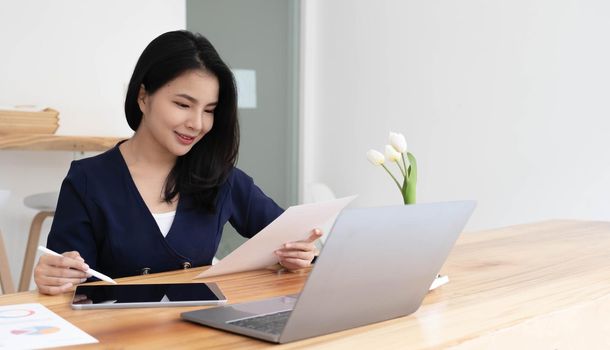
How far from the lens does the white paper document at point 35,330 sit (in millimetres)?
870

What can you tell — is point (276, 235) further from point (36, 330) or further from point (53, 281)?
point (36, 330)

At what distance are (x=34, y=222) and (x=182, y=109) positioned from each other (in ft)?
6.70

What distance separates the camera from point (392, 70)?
4.80 metres

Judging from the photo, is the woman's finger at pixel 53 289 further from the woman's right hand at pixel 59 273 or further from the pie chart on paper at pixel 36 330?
the pie chart on paper at pixel 36 330

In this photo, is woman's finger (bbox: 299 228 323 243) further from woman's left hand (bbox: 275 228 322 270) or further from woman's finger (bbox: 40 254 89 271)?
woman's finger (bbox: 40 254 89 271)

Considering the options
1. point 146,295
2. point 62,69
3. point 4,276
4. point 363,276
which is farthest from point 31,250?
point 363,276

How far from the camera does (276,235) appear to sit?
1406 mm

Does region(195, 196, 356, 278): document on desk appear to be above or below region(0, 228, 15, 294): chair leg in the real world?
above

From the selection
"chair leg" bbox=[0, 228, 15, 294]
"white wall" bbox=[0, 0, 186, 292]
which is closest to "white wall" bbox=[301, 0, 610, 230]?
"white wall" bbox=[0, 0, 186, 292]

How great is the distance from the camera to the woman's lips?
167 cm

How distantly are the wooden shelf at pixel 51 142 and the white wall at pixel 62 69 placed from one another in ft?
1.61

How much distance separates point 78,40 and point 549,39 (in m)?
2.44

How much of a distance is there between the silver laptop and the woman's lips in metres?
0.66

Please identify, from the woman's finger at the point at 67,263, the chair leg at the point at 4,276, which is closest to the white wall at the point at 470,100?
the chair leg at the point at 4,276
